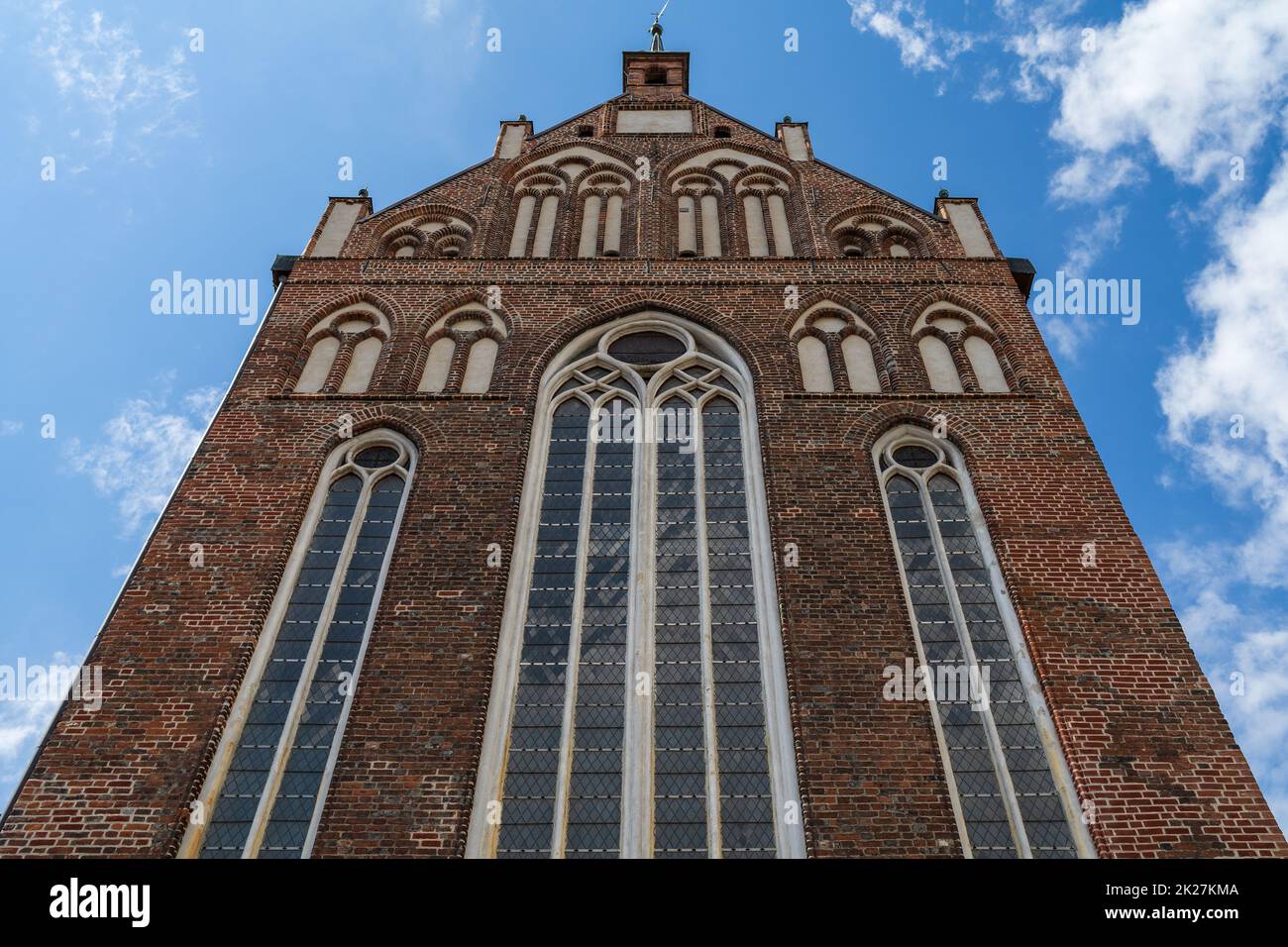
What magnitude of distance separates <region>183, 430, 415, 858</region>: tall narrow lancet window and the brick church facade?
3 cm

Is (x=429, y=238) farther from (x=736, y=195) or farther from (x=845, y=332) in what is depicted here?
(x=845, y=332)

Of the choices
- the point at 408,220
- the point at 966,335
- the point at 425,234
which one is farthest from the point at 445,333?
the point at 966,335

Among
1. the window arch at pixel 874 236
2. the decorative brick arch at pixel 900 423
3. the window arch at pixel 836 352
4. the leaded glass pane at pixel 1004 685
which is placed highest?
the window arch at pixel 874 236

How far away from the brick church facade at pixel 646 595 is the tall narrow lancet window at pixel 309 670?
3 cm

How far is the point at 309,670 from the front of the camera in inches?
387

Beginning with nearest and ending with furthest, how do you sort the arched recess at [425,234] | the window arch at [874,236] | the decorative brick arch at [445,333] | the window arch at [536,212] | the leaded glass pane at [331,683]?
the leaded glass pane at [331,683]
the decorative brick arch at [445,333]
the window arch at [536,212]
the window arch at [874,236]
the arched recess at [425,234]

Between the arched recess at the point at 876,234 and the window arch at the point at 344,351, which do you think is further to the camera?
the arched recess at the point at 876,234

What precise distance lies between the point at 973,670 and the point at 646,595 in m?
2.87

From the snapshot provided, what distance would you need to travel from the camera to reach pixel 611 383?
13.3 m

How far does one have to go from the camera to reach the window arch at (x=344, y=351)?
13.2 metres

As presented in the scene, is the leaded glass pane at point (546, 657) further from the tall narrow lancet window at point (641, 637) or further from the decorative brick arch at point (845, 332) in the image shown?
the decorative brick arch at point (845, 332)

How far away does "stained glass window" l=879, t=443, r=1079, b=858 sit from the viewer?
8.60 m

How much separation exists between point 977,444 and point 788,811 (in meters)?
4.93

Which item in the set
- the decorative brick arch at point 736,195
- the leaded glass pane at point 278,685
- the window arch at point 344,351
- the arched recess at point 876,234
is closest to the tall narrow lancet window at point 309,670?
the leaded glass pane at point 278,685
